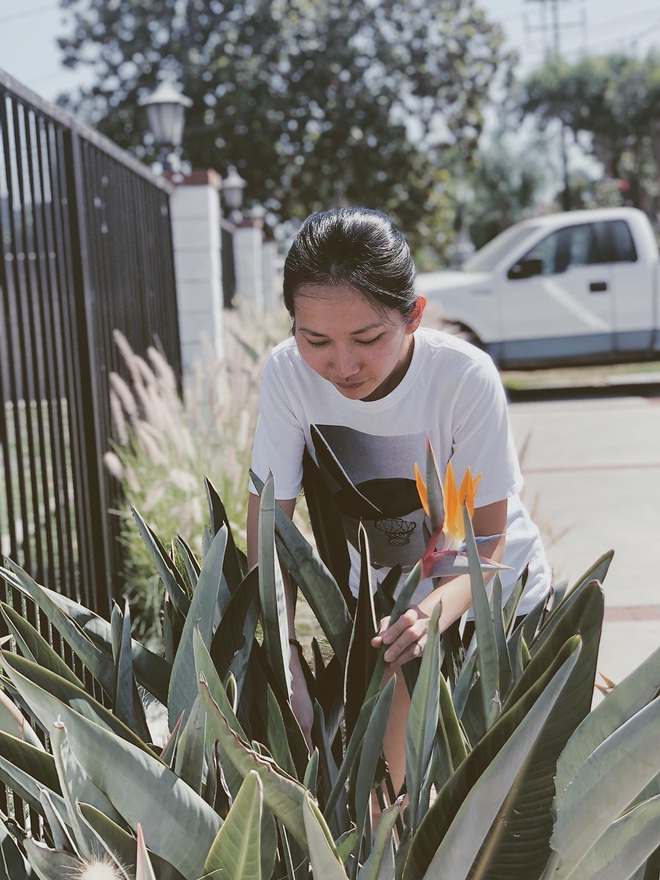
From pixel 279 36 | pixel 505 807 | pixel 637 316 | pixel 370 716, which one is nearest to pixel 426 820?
pixel 505 807

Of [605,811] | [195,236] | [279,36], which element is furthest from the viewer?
[279,36]

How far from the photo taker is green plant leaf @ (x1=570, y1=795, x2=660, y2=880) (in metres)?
0.99

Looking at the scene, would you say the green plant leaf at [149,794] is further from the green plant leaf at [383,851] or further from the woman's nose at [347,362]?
the woman's nose at [347,362]

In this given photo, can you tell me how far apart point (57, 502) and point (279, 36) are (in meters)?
17.4

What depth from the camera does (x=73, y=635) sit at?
1.29 meters

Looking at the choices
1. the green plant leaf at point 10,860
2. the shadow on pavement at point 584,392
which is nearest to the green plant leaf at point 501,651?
the green plant leaf at point 10,860

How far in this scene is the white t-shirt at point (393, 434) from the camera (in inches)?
68.9

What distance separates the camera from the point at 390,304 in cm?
162

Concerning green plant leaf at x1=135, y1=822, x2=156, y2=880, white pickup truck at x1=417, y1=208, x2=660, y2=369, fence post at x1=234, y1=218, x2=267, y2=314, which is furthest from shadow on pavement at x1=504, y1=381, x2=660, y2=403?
green plant leaf at x1=135, y1=822, x2=156, y2=880

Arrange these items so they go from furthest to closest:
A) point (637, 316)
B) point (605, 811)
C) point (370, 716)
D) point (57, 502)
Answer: point (637, 316) < point (57, 502) < point (370, 716) < point (605, 811)

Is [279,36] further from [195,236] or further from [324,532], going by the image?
[324,532]

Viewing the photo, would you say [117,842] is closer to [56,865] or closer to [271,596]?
[56,865]

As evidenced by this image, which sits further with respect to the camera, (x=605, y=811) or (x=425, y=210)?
(x=425, y=210)

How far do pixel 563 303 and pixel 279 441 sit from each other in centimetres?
1033
